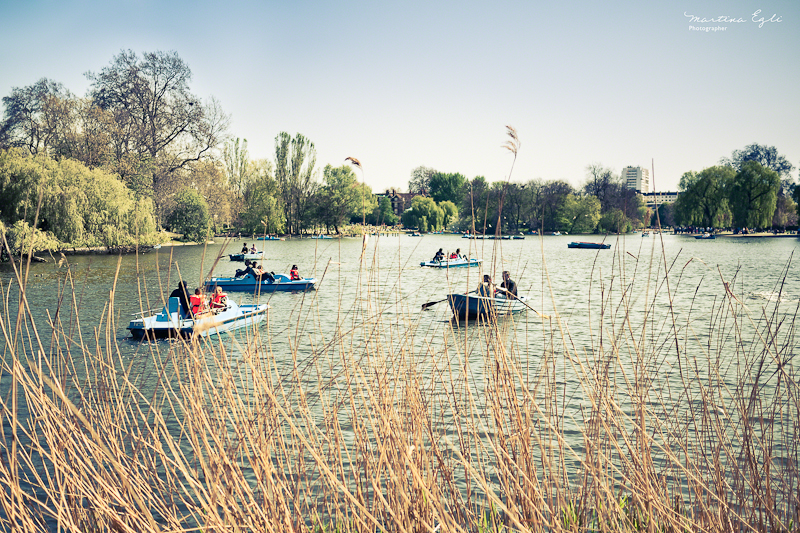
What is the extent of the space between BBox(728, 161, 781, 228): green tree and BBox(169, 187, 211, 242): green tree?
181ft

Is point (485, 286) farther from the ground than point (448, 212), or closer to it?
closer to it

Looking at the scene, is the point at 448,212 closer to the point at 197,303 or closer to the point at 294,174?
the point at 294,174

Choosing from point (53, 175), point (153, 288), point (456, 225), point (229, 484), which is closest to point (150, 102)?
point (53, 175)

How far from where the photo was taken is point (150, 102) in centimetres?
4559

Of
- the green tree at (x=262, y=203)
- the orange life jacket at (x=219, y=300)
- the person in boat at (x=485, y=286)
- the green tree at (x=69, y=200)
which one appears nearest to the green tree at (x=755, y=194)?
the green tree at (x=262, y=203)

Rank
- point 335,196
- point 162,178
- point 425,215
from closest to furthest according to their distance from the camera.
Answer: point 162,178
point 335,196
point 425,215

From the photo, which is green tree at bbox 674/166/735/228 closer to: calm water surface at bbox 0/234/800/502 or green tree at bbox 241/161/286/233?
calm water surface at bbox 0/234/800/502

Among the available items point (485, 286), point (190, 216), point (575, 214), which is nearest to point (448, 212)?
point (575, 214)

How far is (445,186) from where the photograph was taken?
12731 centimetres

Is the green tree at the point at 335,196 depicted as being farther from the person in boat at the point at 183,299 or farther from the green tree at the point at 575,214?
the person in boat at the point at 183,299

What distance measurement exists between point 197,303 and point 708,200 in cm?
6917

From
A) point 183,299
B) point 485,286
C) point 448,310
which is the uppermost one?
point 485,286

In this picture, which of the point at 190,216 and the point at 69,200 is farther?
the point at 190,216

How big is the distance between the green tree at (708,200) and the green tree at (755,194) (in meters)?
1.24
